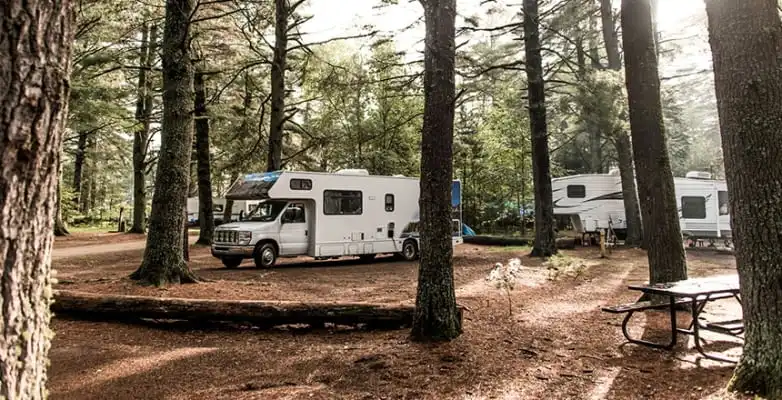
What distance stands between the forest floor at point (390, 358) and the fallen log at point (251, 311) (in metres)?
0.14

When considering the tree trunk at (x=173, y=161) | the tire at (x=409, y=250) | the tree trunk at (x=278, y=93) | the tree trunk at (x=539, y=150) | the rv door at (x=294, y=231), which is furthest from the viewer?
the tire at (x=409, y=250)

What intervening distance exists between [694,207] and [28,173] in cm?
2127

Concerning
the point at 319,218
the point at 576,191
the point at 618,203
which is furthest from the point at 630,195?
the point at 319,218

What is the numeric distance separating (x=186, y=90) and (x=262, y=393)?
6.24 m

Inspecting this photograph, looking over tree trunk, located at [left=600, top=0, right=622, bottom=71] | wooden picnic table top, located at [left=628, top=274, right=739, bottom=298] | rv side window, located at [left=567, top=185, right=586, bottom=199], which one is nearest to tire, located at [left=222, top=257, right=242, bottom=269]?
wooden picnic table top, located at [left=628, top=274, right=739, bottom=298]

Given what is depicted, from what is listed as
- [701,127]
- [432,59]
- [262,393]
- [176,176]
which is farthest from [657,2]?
[701,127]

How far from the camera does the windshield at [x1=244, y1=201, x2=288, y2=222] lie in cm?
1243

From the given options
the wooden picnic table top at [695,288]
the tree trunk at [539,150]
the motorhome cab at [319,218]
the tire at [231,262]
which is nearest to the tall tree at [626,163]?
the tree trunk at [539,150]

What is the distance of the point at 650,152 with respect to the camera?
21.2 ft

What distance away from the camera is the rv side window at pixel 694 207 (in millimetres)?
18344

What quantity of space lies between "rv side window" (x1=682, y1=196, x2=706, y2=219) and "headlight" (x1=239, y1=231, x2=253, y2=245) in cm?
1635

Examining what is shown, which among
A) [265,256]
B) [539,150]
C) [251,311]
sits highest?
[539,150]

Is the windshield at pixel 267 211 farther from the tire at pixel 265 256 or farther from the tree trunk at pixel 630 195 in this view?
the tree trunk at pixel 630 195

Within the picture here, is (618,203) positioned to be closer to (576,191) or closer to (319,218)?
(576,191)
